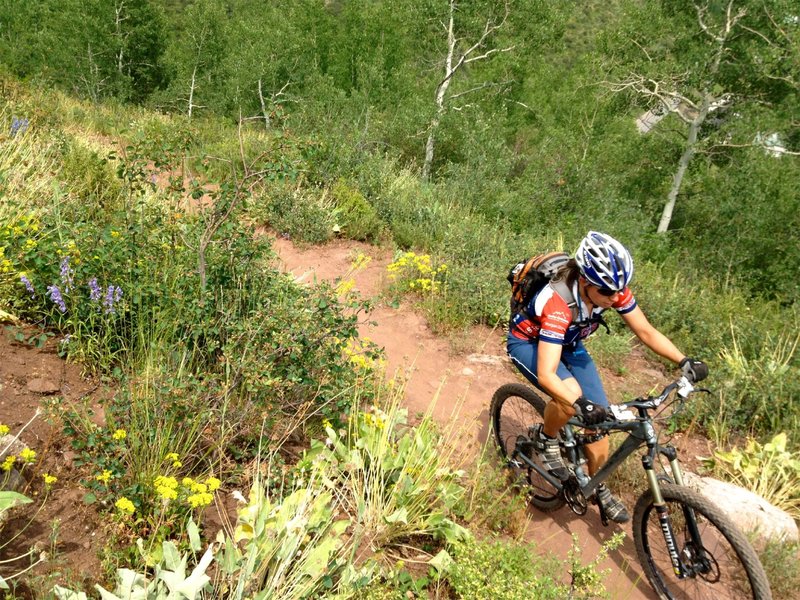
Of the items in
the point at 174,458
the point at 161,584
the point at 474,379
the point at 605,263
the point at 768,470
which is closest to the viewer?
the point at 161,584

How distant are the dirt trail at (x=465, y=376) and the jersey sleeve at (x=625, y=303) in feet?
3.78

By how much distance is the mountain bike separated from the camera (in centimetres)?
283

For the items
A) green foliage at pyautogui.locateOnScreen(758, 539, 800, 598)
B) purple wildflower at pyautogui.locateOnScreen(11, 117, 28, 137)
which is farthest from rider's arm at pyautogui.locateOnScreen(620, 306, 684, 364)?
purple wildflower at pyautogui.locateOnScreen(11, 117, 28, 137)

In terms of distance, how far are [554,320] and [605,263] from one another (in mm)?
425

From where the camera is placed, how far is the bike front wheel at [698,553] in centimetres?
274

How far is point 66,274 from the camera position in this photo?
3500 mm

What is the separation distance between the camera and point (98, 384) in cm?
350

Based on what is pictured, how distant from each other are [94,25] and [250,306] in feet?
76.2

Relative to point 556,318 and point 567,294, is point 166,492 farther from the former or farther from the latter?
point 567,294

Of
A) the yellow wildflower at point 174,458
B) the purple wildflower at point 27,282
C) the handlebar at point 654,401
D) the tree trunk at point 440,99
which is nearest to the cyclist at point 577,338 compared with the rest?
the handlebar at point 654,401

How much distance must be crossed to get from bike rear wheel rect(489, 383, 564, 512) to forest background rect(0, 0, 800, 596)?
4.40 ft

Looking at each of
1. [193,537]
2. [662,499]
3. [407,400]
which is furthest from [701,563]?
[193,537]

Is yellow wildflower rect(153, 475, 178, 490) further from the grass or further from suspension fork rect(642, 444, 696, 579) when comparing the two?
suspension fork rect(642, 444, 696, 579)

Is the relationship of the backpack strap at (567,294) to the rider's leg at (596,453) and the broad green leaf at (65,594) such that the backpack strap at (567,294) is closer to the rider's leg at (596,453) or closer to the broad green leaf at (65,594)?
the rider's leg at (596,453)
